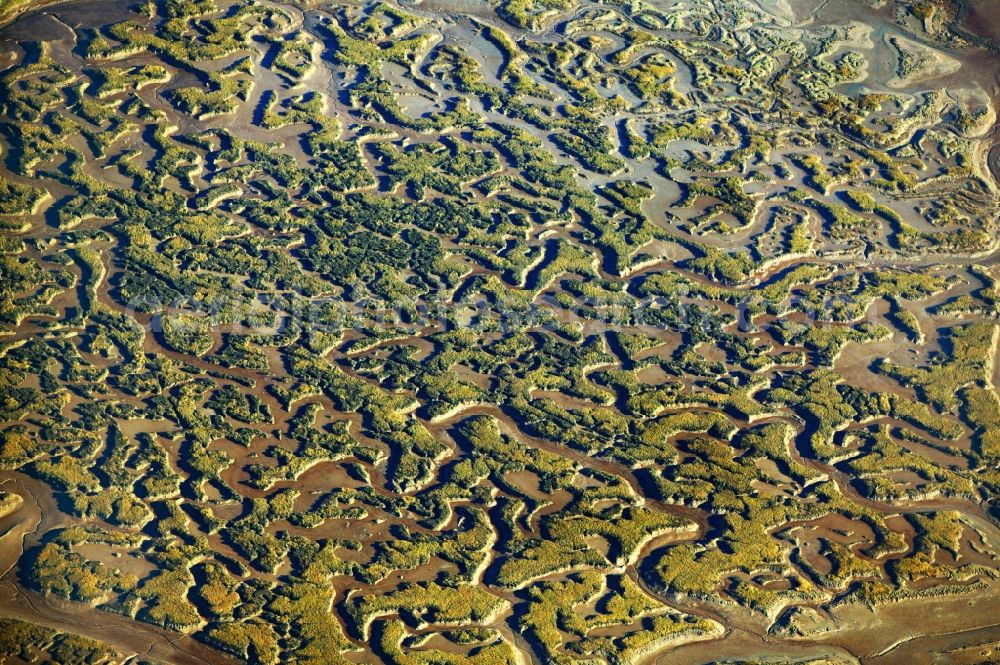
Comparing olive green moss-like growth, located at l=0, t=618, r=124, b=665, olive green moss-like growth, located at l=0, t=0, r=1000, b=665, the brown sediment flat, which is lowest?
olive green moss-like growth, located at l=0, t=618, r=124, b=665

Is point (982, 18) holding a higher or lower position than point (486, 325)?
higher

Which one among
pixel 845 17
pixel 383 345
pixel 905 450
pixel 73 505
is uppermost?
pixel 845 17

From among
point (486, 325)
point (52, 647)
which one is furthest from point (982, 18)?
point (52, 647)

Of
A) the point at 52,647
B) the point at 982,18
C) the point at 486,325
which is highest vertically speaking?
the point at 982,18

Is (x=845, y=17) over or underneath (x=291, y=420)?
over

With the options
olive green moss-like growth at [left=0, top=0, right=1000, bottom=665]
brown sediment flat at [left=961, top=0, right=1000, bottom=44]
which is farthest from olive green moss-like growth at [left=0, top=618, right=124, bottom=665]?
brown sediment flat at [left=961, top=0, right=1000, bottom=44]

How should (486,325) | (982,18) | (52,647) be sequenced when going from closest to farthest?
(52,647)
(486,325)
(982,18)

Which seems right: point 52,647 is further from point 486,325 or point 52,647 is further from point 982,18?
point 982,18

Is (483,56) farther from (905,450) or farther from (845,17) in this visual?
(905,450)

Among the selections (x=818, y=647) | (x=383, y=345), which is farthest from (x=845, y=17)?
(x=818, y=647)

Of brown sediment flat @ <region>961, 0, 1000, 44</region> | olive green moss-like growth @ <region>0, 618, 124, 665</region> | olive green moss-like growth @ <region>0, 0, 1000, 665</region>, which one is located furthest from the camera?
brown sediment flat @ <region>961, 0, 1000, 44</region>

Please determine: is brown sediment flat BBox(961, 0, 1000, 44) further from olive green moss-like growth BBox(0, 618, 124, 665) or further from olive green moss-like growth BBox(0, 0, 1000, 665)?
olive green moss-like growth BBox(0, 618, 124, 665)
